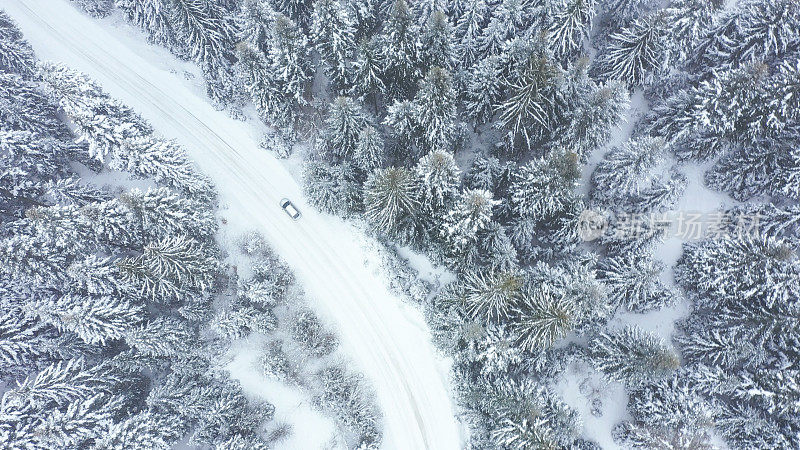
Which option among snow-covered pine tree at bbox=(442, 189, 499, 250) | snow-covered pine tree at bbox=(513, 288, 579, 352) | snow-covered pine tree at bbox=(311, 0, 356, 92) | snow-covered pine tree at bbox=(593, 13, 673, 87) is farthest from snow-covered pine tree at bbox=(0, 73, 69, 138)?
snow-covered pine tree at bbox=(593, 13, 673, 87)

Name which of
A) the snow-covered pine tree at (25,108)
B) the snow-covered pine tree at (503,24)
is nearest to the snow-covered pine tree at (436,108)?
the snow-covered pine tree at (503,24)

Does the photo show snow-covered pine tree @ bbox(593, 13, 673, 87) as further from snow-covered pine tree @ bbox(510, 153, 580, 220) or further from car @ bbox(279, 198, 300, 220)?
car @ bbox(279, 198, 300, 220)

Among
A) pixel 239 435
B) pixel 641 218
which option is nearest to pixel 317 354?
pixel 239 435

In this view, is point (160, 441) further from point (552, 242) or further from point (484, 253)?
point (552, 242)

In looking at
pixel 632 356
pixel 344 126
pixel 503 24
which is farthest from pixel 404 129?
pixel 632 356

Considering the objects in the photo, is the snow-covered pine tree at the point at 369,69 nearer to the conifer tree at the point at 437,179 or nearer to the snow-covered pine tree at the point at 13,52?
the conifer tree at the point at 437,179
